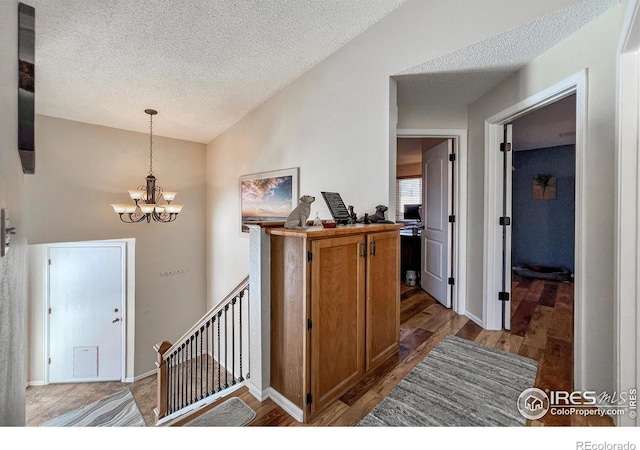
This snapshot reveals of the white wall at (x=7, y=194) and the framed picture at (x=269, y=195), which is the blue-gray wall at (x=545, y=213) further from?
the white wall at (x=7, y=194)

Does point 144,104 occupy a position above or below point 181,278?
above

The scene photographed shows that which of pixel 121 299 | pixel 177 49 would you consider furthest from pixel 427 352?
pixel 121 299

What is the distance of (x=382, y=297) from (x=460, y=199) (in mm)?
1727

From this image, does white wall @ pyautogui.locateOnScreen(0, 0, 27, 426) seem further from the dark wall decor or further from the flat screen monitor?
the flat screen monitor

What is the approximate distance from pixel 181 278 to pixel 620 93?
5545 millimetres

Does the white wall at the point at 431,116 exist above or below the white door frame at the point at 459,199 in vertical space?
above

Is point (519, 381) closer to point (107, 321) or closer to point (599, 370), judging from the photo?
point (599, 370)

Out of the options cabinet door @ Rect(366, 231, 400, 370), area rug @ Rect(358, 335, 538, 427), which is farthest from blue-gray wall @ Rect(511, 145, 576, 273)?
cabinet door @ Rect(366, 231, 400, 370)

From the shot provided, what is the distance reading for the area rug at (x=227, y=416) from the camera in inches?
60.6

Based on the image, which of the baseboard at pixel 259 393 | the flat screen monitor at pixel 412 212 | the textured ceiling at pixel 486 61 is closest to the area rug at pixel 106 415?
the baseboard at pixel 259 393

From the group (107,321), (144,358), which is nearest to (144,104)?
(107,321)

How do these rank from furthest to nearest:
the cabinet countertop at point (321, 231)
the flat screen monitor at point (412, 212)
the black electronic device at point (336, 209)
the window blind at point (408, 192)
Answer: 1. the window blind at point (408, 192)
2. the flat screen monitor at point (412, 212)
3. the black electronic device at point (336, 209)
4. the cabinet countertop at point (321, 231)

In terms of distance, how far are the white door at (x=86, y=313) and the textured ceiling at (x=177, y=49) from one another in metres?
2.03
